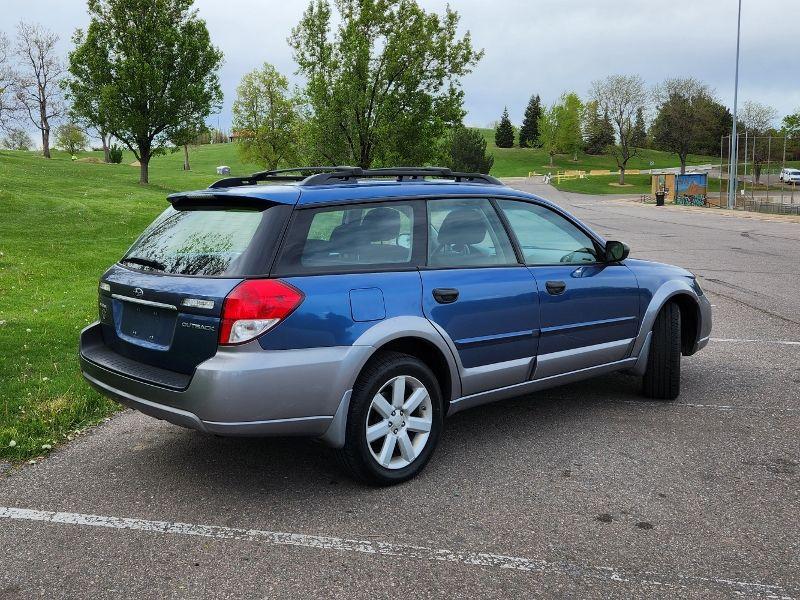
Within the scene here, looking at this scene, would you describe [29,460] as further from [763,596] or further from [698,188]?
[698,188]

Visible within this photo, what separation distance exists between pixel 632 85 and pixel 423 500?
85.0 m

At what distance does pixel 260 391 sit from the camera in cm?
355

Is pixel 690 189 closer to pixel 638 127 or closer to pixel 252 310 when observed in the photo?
pixel 638 127

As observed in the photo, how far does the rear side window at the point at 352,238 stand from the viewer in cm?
381

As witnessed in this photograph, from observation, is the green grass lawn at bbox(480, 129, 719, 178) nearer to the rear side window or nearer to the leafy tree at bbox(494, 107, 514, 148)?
the leafy tree at bbox(494, 107, 514, 148)

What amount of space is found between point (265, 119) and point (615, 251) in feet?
174

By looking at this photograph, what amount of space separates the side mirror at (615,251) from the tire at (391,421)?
71.0 inches

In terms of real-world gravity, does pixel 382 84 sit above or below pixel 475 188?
above

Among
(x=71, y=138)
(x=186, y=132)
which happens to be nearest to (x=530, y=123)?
(x=71, y=138)

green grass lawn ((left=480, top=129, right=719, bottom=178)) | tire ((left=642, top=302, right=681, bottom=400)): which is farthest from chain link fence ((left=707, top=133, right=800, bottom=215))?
green grass lawn ((left=480, top=129, right=719, bottom=178))

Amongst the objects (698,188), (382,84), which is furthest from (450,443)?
(698,188)

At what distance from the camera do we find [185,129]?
119ft

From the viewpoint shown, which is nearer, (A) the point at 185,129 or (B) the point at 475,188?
(B) the point at 475,188

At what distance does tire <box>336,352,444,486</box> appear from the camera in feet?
12.7
